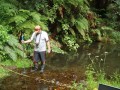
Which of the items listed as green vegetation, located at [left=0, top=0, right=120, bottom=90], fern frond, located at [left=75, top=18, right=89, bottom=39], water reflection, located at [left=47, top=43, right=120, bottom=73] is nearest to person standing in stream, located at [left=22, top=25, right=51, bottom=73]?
green vegetation, located at [left=0, top=0, right=120, bottom=90]

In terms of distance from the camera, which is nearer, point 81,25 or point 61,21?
point 61,21

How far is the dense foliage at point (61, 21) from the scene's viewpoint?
14.8m

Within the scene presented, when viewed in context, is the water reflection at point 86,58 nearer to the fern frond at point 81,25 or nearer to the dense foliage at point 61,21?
the dense foliage at point 61,21

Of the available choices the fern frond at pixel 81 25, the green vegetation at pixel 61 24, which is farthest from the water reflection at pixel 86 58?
the fern frond at pixel 81 25

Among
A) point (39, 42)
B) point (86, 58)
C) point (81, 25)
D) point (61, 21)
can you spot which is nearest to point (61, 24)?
point (61, 21)

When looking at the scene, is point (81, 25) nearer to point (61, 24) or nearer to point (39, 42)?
point (61, 24)

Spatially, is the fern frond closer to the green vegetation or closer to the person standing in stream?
the green vegetation

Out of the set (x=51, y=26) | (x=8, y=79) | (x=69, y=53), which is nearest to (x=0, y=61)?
(x=8, y=79)

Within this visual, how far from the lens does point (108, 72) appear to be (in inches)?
528

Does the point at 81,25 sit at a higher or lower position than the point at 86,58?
higher

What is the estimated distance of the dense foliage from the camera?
1475 cm

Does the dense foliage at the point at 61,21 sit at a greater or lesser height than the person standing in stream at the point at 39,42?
greater

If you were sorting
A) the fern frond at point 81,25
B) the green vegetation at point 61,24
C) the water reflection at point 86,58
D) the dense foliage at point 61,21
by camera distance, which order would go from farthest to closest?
the fern frond at point 81,25 < the dense foliage at point 61,21 < the water reflection at point 86,58 < the green vegetation at point 61,24

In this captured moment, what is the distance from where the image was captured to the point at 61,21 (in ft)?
59.7
